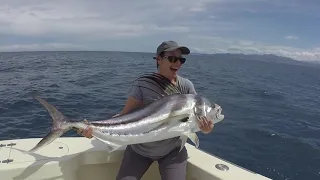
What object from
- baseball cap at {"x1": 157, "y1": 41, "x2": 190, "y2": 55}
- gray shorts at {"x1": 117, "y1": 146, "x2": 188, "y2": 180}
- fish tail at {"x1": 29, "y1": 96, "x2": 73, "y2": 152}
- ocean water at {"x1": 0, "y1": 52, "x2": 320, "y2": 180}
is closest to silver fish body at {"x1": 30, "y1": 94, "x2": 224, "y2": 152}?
fish tail at {"x1": 29, "y1": 96, "x2": 73, "y2": 152}

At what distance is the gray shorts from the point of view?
3.36 meters

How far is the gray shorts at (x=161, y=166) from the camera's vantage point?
11.0 feet

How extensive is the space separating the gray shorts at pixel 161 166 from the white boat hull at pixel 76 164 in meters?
0.35

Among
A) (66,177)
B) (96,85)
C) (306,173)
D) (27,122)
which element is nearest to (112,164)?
(66,177)

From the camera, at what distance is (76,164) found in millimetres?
3770

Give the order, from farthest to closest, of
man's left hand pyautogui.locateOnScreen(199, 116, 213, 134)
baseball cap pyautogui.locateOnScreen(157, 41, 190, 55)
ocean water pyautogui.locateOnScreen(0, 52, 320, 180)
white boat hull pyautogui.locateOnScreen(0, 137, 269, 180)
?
ocean water pyautogui.locateOnScreen(0, 52, 320, 180), white boat hull pyautogui.locateOnScreen(0, 137, 269, 180), baseball cap pyautogui.locateOnScreen(157, 41, 190, 55), man's left hand pyautogui.locateOnScreen(199, 116, 213, 134)

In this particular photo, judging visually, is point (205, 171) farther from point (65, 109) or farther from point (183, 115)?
point (65, 109)

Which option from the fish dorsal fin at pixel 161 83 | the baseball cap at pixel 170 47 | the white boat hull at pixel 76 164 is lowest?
the white boat hull at pixel 76 164

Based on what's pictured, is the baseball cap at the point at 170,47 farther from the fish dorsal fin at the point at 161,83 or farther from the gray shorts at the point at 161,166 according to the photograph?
the gray shorts at the point at 161,166

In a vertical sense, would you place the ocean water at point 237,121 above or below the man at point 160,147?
below

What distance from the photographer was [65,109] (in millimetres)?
10898

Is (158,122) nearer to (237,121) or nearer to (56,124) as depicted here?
(56,124)

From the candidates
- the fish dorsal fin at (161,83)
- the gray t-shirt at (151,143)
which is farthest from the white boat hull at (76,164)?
the fish dorsal fin at (161,83)

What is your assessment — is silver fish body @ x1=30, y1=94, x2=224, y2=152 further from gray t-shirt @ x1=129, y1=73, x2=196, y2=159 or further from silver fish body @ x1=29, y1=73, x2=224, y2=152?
gray t-shirt @ x1=129, y1=73, x2=196, y2=159
